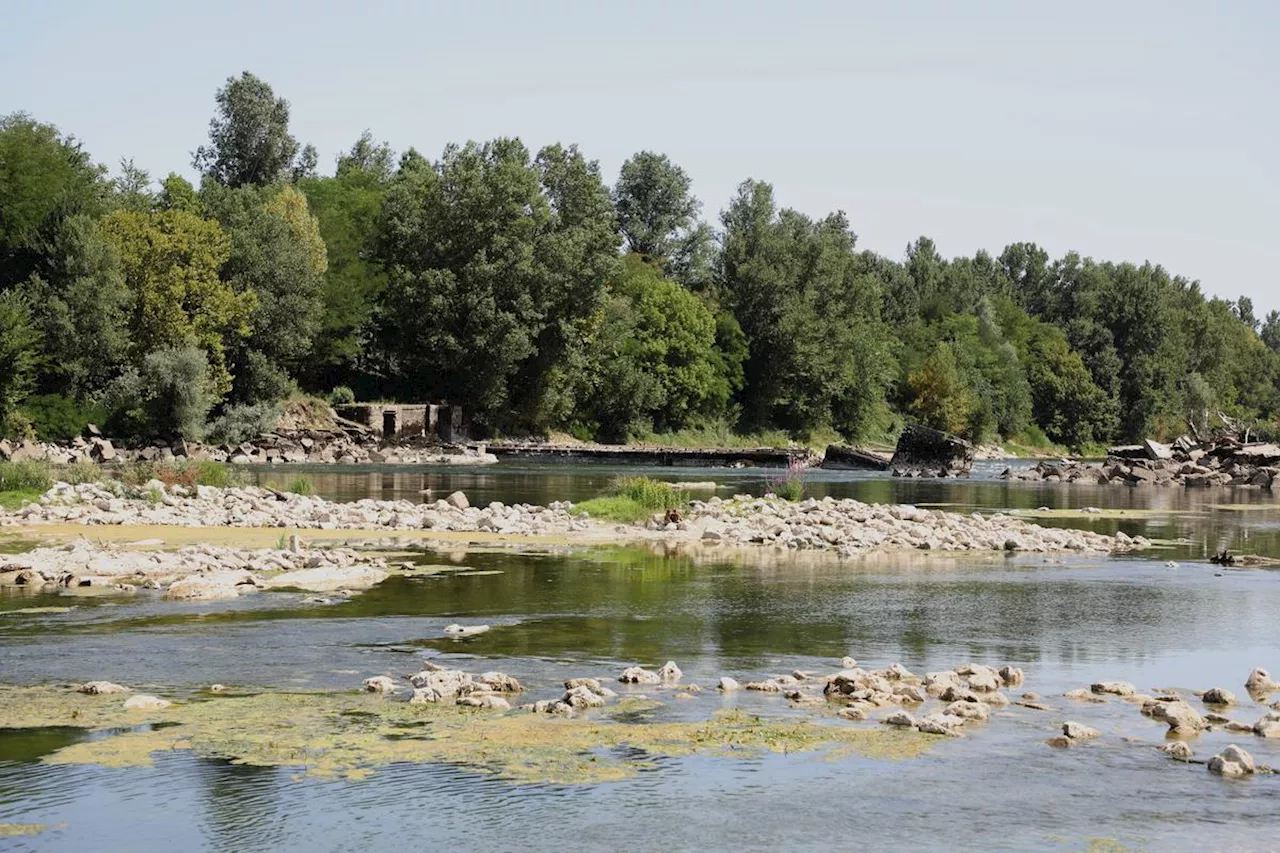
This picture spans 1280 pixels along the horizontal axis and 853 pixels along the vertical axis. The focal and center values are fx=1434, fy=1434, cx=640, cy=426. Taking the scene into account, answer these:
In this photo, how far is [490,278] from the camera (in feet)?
331

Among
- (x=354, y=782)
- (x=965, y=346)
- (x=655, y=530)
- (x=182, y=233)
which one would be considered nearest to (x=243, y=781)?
(x=354, y=782)

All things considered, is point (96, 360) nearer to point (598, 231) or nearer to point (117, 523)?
point (598, 231)

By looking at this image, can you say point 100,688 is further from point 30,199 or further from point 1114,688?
point 30,199

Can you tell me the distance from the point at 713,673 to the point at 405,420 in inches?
3232

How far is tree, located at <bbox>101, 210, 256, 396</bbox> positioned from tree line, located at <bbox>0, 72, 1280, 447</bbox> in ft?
0.55

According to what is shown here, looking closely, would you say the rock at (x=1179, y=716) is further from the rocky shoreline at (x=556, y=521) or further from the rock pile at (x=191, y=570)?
the rocky shoreline at (x=556, y=521)

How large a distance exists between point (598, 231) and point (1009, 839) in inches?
3767

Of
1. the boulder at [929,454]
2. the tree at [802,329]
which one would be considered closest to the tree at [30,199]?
the boulder at [929,454]

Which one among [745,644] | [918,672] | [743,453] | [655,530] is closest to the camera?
[918,672]

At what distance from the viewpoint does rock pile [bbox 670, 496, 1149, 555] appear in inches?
1471

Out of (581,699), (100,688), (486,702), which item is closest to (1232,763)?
(581,699)

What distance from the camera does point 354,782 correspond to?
13.5 m

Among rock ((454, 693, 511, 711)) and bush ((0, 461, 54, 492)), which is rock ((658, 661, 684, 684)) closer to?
rock ((454, 693, 511, 711))

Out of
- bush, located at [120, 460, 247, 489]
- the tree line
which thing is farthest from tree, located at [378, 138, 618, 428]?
bush, located at [120, 460, 247, 489]
